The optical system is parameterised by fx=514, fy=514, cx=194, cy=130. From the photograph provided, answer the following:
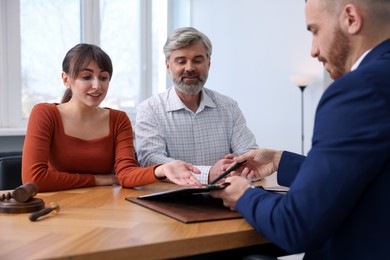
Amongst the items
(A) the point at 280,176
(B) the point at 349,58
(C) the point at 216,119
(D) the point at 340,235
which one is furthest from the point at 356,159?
(C) the point at 216,119

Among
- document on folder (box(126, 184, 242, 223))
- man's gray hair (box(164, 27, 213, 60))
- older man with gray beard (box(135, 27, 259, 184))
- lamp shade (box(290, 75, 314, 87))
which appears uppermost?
man's gray hair (box(164, 27, 213, 60))

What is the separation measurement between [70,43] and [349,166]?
4.02 m

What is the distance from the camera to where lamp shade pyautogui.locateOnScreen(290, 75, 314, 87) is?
438cm

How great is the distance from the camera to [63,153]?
2.11 m

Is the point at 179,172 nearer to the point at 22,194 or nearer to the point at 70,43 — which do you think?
the point at 22,194

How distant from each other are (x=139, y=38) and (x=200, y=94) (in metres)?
2.56

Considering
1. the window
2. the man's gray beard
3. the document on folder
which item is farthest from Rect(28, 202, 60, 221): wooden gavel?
the window

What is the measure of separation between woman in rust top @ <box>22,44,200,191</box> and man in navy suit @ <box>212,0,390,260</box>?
78 centimetres

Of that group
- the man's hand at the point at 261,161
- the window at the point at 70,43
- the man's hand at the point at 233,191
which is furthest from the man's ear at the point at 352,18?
the window at the point at 70,43

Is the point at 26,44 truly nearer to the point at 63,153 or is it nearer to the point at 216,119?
the point at 216,119

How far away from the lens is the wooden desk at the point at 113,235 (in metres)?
1.12

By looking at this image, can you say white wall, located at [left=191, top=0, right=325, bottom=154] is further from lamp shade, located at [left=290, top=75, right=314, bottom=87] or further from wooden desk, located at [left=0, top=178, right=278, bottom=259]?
wooden desk, located at [left=0, top=178, right=278, bottom=259]

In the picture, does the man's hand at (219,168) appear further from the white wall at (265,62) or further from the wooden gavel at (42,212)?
the white wall at (265,62)

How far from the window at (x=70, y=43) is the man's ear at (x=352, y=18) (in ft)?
11.7
